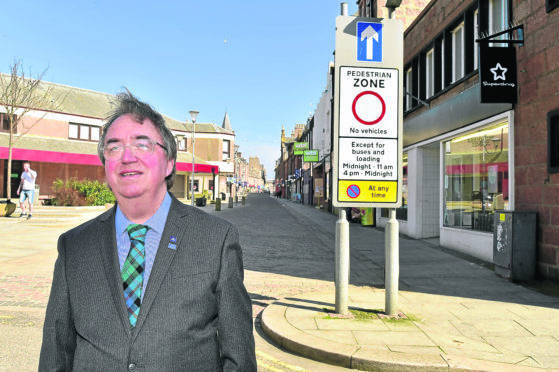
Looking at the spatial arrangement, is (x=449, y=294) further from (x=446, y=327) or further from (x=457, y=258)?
(x=457, y=258)

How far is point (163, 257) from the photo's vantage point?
5.31 feet

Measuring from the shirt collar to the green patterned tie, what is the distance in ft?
0.12

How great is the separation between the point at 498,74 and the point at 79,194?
721 inches

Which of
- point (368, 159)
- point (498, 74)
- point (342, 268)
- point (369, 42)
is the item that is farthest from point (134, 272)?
point (498, 74)

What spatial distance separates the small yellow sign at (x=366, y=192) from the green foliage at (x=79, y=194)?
56.4ft

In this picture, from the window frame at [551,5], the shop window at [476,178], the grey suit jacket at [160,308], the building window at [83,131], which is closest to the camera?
the grey suit jacket at [160,308]

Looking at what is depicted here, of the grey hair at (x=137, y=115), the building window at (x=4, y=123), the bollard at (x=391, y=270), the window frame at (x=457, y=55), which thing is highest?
the building window at (x=4, y=123)

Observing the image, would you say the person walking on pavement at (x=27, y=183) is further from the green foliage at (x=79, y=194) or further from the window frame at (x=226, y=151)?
the window frame at (x=226, y=151)

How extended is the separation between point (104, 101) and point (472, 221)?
39.1 m

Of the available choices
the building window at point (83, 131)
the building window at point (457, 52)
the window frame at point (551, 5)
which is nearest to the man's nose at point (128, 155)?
the window frame at point (551, 5)

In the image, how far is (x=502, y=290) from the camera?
680cm

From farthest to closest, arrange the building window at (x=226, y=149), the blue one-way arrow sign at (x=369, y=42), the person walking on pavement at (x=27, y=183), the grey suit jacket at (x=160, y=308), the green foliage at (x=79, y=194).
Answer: the building window at (x=226, y=149) → the green foliage at (x=79, y=194) → the person walking on pavement at (x=27, y=183) → the blue one-way arrow sign at (x=369, y=42) → the grey suit jacket at (x=160, y=308)

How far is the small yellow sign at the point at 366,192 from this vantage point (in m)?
5.59

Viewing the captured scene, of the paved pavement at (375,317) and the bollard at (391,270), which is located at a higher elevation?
the bollard at (391,270)
